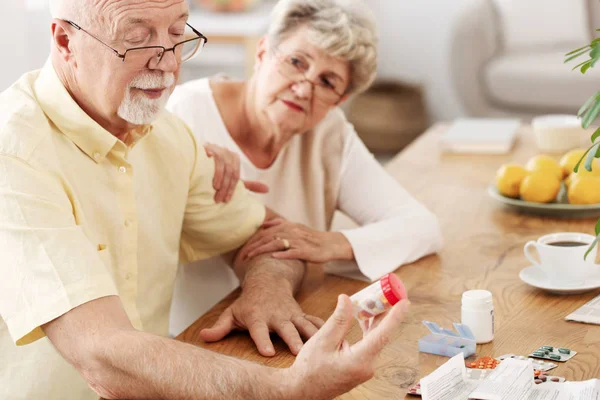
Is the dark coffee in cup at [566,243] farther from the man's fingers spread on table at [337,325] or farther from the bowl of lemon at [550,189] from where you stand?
the man's fingers spread on table at [337,325]

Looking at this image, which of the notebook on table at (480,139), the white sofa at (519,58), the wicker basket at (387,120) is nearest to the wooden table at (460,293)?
the notebook on table at (480,139)

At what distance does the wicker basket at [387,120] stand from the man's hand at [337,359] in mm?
4082

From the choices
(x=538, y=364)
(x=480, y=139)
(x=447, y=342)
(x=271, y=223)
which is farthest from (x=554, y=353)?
(x=480, y=139)

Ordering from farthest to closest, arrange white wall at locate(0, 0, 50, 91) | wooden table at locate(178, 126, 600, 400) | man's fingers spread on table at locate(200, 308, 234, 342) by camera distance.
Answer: white wall at locate(0, 0, 50, 91), man's fingers spread on table at locate(200, 308, 234, 342), wooden table at locate(178, 126, 600, 400)

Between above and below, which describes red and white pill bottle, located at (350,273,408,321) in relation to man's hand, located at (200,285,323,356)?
above

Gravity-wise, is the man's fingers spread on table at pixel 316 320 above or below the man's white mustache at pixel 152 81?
below

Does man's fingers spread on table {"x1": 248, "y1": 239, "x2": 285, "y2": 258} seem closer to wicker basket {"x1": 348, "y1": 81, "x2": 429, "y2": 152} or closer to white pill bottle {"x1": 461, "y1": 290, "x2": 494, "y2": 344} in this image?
white pill bottle {"x1": 461, "y1": 290, "x2": 494, "y2": 344}

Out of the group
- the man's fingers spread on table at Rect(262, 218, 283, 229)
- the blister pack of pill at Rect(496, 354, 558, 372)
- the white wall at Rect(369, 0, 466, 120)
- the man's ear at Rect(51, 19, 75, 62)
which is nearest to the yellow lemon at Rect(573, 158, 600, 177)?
the man's fingers spread on table at Rect(262, 218, 283, 229)

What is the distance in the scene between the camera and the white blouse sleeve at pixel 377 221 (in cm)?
183

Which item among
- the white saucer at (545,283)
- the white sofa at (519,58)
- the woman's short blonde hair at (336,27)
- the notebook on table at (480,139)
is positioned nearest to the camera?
the white saucer at (545,283)

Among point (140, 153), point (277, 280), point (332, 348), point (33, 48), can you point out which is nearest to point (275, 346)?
point (277, 280)

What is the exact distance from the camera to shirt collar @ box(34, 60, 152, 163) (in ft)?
4.62

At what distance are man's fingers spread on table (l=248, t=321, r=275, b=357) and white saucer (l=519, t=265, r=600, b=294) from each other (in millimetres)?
535

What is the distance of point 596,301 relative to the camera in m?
1.58
